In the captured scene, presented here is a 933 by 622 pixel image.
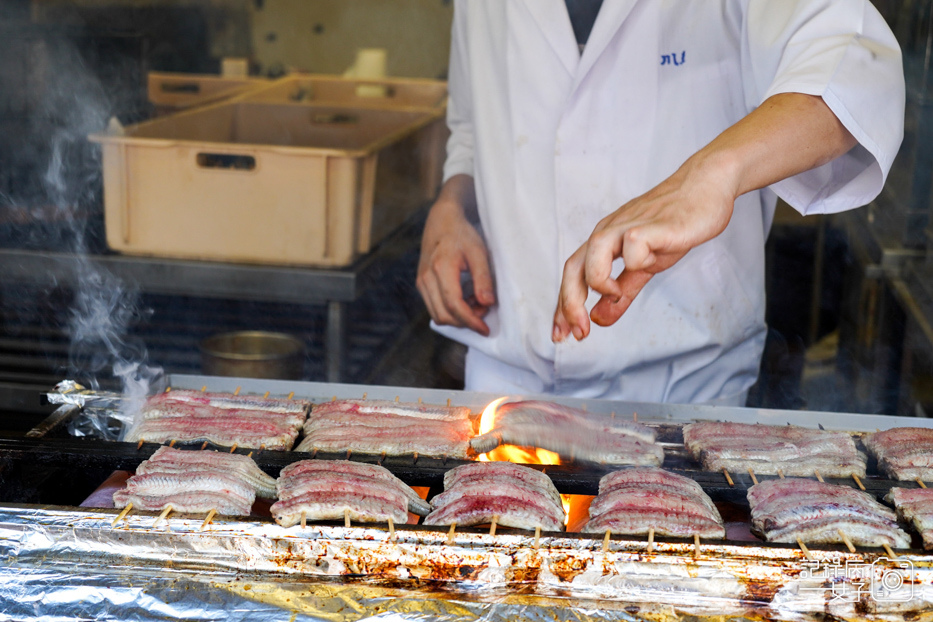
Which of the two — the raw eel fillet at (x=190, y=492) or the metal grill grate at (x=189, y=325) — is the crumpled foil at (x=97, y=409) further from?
the metal grill grate at (x=189, y=325)

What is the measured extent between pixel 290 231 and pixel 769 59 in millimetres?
2375

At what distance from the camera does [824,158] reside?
2.23 metres

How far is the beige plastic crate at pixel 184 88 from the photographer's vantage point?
578 centimetres

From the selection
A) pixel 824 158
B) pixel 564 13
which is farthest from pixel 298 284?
pixel 824 158

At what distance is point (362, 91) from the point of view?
6.00 meters

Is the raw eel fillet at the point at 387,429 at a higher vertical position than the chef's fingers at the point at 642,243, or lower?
lower

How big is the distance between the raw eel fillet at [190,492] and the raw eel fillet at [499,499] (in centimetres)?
48

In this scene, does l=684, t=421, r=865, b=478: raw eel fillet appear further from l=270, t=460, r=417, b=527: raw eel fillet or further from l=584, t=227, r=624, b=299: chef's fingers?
l=270, t=460, r=417, b=527: raw eel fillet

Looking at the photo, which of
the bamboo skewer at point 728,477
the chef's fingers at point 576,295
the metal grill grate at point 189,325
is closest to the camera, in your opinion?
the chef's fingers at point 576,295

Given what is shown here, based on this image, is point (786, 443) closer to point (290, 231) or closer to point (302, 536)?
point (302, 536)

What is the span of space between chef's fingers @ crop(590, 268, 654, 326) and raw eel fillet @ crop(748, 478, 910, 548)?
0.59 m

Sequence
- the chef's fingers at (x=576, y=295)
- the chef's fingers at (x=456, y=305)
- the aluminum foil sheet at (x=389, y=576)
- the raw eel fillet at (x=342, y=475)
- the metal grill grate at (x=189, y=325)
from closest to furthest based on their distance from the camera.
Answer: the aluminum foil sheet at (x=389, y=576) < the chef's fingers at (x=576, y=295) < the raw eel fillet at (x=342, y=475) < the chef's fingers at (x=456, y=305) < the metal grill grate at (x=189, y=325)

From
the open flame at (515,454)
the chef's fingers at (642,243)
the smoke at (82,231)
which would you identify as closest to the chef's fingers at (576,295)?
the chef's fingers at (642,243)

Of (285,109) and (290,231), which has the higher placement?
(285,109)
